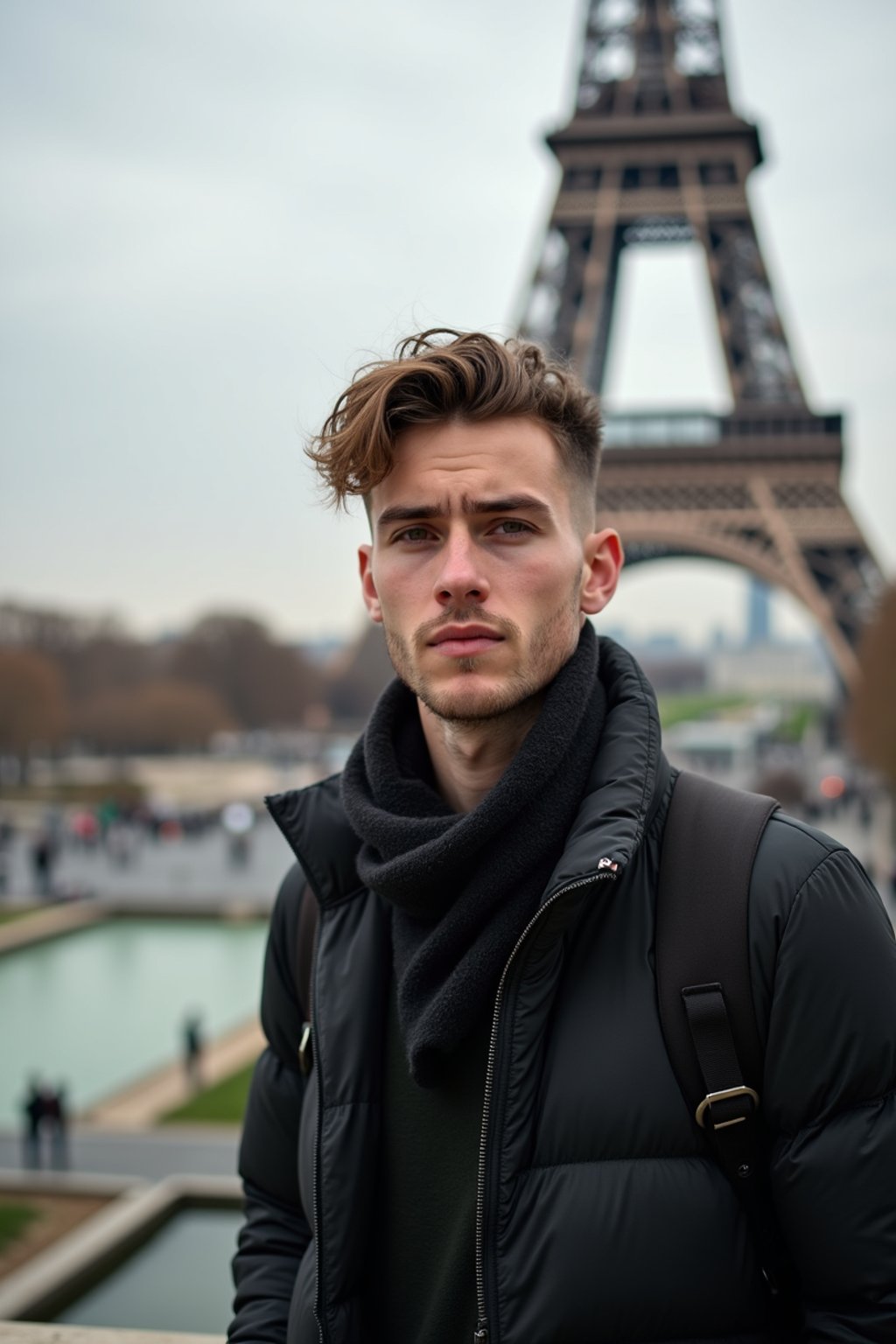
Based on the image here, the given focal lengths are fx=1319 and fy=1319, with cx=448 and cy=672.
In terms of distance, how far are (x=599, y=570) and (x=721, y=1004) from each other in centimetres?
81

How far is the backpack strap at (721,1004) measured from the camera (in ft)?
5.83

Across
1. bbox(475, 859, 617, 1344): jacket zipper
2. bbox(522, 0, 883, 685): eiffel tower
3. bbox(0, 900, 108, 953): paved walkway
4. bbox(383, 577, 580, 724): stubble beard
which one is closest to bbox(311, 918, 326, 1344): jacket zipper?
bbox(475, 859, 617, 1344): jacket zipper

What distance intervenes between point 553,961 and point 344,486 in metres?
0.84

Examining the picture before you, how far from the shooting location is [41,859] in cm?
2145

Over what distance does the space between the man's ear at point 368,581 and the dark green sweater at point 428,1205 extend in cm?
76

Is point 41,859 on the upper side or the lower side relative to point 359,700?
lower

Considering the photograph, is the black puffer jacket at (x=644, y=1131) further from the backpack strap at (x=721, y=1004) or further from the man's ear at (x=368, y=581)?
the man's ear at (x=368, y=581)

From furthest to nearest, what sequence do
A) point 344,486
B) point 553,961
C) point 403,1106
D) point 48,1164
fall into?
point 48,1164, point 344,486, point 403,1106, point 553,961

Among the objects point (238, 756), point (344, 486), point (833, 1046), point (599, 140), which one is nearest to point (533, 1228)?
point (833, 1046)

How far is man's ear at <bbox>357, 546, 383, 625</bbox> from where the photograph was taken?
91.5 inches

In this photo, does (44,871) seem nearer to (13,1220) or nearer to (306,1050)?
(13,1220)

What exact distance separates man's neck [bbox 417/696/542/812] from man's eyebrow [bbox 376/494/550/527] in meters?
0.31

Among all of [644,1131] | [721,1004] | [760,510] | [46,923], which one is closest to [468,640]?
[721,1004]

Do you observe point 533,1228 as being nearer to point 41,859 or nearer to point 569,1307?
point 569,1307
